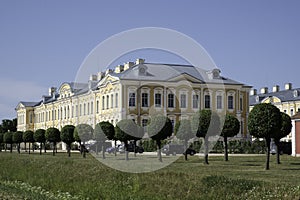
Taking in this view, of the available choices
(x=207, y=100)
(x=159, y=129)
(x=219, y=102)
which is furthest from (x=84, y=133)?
(x=219, y=102)

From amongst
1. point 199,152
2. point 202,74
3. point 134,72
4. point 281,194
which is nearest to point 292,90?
point 202,74

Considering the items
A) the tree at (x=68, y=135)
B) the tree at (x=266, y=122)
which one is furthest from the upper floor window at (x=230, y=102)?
the tree at (x=266, y=122)

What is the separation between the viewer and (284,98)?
7981 centimetres

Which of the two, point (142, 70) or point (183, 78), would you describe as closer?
point (142, 70)

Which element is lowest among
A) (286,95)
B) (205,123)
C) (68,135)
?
(68,135)

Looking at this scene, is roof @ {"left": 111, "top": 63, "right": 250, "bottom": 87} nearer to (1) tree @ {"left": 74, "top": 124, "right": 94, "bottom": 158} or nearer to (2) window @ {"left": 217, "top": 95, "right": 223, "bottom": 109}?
(2) window @ {"left": 217, "top": 95, "right": 223, "bottom": 109}

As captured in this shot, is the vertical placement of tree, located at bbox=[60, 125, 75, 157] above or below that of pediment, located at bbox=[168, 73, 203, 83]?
below

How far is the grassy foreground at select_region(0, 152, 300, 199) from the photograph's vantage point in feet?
52.4

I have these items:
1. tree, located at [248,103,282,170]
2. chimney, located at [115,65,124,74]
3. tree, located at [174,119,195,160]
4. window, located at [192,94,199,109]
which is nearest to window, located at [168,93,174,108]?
window, located at [192,94,199,109]

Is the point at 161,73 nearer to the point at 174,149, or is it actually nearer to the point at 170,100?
the point at 170,100

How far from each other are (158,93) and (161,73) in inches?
91.4

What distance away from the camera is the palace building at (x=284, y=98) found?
251 feet

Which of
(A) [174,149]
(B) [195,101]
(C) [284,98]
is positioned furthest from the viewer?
(C) [284,98]

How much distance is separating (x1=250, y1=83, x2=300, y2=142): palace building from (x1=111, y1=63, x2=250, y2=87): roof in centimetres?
1392
